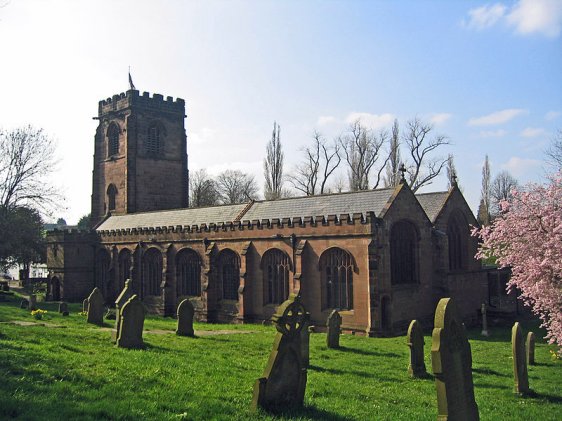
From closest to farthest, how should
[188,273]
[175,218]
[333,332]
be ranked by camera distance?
[333,332] < [188,273] < [175,218]

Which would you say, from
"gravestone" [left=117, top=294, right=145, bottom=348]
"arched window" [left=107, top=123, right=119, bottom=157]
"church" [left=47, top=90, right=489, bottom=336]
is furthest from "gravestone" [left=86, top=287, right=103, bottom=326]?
"arched window" [left=107, top=123, right=119, bottom=157]

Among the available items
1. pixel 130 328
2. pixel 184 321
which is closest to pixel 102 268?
pixel 184 321

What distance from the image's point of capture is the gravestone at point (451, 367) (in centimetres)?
669

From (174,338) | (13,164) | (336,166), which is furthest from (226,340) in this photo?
(336,166)

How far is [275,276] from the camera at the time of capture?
83.2 ft

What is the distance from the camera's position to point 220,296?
91.1ft

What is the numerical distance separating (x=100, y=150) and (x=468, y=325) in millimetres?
31359

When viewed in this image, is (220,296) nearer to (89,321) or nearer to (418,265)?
(89,321)

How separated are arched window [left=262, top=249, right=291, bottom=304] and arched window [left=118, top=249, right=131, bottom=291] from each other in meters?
12.4

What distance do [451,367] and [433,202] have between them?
837 inches

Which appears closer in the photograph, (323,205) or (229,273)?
(323,205)

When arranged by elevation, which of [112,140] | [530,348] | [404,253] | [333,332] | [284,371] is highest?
[112,140]

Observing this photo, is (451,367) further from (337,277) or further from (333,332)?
(337,277)

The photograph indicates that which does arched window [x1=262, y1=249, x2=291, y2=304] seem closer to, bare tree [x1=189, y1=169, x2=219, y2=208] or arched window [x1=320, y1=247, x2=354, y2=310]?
arched window [x1=320, y1=247, x2=354, y2=310]
